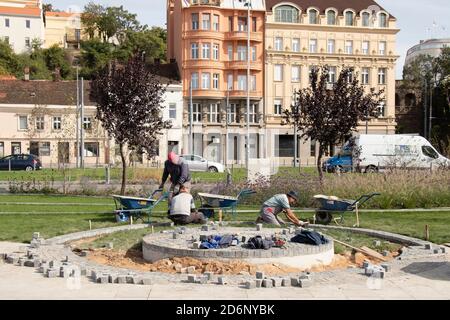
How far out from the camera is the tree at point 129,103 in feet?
82.6

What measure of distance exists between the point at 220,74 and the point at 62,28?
181 feet

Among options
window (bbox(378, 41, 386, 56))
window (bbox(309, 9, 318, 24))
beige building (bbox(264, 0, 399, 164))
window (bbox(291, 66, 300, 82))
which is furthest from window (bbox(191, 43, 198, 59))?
window (bbox(378, 41, 386, 56))

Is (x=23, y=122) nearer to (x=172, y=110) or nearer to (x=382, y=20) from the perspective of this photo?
(x=172, y=110)

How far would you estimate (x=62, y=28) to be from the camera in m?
110

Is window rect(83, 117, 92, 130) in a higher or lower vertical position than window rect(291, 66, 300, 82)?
lower

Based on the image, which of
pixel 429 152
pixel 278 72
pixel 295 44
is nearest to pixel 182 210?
pixel 429 152

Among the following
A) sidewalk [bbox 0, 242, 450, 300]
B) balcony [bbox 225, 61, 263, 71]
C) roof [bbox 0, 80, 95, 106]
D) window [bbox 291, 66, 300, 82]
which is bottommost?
sidewalk [bbox 0, 242, 450, 300]

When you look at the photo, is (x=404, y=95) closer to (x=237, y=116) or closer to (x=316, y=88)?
(x=237, y=116)

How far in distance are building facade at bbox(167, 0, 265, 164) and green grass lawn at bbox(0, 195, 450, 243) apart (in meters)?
40.8

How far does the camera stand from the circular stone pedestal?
1130 cm

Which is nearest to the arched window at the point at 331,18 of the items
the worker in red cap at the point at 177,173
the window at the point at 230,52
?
the window at the point at 230,52

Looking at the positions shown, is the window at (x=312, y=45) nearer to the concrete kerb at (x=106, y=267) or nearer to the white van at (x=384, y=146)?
the white van at (x=384, y=146)

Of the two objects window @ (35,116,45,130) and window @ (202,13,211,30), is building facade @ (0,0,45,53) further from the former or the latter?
window @ (202,13,211,30)

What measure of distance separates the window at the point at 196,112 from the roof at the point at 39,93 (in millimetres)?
9942
